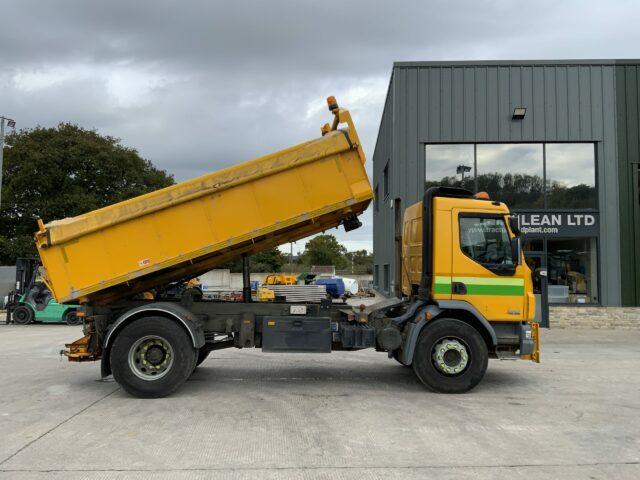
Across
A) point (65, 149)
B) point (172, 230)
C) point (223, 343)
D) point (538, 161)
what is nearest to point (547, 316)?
point (538, 161)

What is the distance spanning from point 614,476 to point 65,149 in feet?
127

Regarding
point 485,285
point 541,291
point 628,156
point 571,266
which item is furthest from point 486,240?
point 628,156

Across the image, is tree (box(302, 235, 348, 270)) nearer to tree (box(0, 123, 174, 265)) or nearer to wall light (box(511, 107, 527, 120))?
tree (box(0, 123, 174, 265))

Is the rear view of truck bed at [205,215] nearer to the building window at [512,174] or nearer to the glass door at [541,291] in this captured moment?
the building window at [512,174]

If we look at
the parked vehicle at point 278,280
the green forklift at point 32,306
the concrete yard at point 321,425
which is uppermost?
the parked vehicle at point 278,280

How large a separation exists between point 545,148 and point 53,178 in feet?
105

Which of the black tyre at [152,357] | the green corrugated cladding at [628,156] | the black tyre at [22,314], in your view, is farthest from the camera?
the black tyre at [22,314]

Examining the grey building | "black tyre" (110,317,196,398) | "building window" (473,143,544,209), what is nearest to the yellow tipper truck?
"black tyre" (110,317,196,398)

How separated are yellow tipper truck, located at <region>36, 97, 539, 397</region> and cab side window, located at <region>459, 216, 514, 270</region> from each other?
14mm

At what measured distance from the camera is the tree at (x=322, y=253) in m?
74.8

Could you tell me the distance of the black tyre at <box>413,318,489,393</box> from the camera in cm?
711

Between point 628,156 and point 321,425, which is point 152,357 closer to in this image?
point 321,425

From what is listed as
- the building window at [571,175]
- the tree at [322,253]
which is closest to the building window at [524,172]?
the building window at [571,175]

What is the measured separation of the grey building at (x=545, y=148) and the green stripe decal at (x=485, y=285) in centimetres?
850
